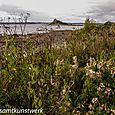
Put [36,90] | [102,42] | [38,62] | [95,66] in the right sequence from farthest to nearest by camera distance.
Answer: [102,42]
[38,62]
[95,66]
[36,90]

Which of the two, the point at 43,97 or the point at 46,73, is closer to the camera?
the point at 43,97

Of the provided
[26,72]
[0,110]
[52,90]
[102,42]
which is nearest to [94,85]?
[52,90]

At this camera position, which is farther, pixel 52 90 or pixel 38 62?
pixel 38 62

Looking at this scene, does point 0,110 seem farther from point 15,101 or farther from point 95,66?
point 95,66

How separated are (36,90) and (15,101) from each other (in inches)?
12.1

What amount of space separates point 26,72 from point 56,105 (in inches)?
38.3

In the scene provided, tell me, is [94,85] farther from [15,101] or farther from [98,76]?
[15,101]

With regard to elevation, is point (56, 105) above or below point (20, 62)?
below

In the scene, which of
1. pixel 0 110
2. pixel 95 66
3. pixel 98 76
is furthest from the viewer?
pixel 95 66

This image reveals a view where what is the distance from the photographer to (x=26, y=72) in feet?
14.4

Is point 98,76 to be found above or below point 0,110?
above

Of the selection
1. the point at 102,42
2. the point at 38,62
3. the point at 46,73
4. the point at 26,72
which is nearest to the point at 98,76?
the point at 46,73

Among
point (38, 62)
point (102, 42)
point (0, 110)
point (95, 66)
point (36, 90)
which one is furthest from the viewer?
point (102, 42)

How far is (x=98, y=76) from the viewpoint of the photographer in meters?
4.17
